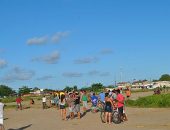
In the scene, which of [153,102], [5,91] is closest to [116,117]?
[153,102]

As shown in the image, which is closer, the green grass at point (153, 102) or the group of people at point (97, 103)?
the group of people at point (97, 103)

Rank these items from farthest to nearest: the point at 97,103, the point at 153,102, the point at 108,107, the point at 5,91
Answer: the point at 5,91
the point at 153,102
the point at 97,103
the point at 108,107

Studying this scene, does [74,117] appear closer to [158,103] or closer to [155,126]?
[155,126]

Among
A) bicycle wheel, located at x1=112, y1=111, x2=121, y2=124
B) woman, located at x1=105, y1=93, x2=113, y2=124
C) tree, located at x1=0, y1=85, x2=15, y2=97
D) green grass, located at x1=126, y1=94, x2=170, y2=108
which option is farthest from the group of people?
tree, located at x1=0, y1=85, x2=15, y2=97

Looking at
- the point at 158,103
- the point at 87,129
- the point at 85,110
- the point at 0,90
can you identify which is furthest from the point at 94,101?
the point at 0,90

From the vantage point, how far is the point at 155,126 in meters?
19.5

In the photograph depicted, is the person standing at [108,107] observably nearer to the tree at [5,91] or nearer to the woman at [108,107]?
the woman at [108,107]

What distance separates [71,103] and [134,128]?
6.96 meters

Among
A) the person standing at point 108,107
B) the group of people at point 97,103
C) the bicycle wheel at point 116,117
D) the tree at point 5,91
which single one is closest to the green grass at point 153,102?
the group of people at point 97,103

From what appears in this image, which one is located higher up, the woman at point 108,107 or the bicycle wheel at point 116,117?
the woman at point 108,107

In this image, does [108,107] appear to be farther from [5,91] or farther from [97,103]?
[5,91]

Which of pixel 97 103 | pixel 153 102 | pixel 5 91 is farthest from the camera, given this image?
pixel 5 91

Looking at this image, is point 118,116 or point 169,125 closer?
point 169,125

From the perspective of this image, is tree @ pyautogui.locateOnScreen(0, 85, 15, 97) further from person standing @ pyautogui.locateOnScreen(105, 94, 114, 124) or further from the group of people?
person standing @ pyautogui.locateOnScreen(105, 94, 114, 124)
